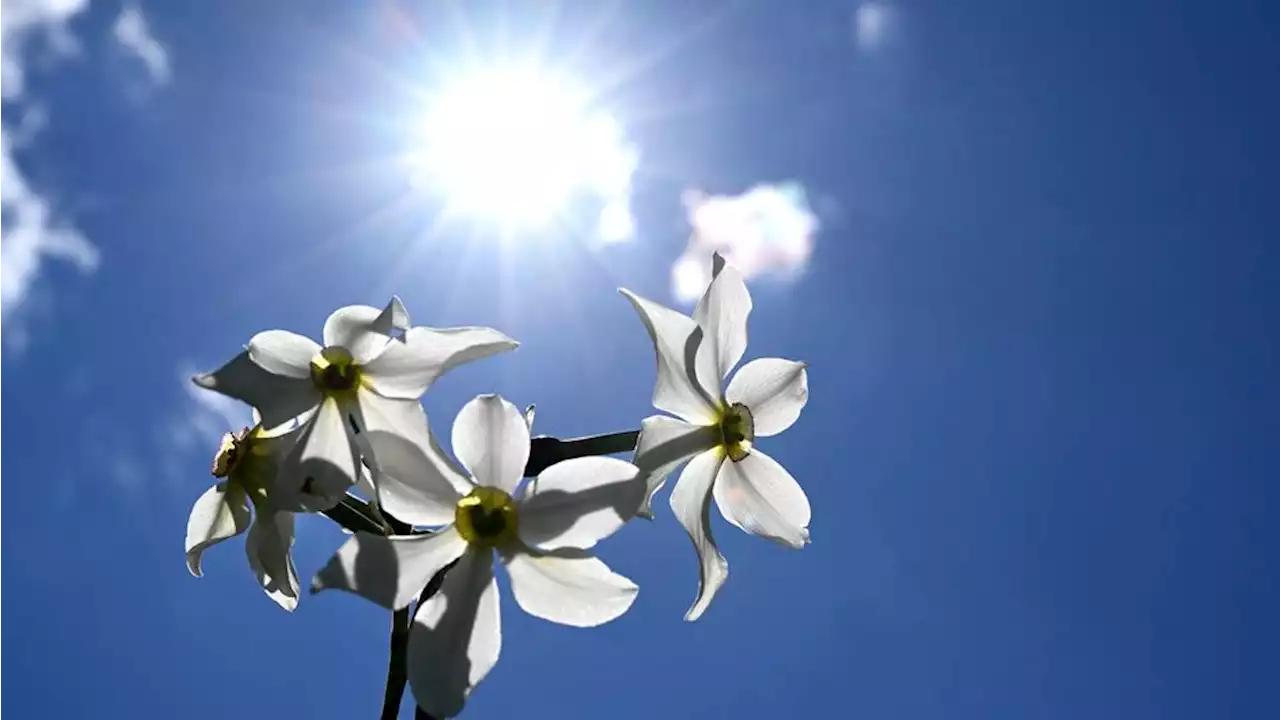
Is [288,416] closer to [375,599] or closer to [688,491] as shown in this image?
[375,599]

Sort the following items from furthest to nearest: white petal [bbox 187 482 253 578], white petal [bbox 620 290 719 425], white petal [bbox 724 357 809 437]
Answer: white petal [bbox 724 357 809 437]
white petal [bbox 620 290 719 425]
white petal [bbox 187 482 253 578]

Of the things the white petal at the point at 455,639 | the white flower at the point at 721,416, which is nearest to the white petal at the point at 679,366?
the white flower at the point at 721,416

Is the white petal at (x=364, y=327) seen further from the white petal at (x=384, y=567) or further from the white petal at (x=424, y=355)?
the white petal at (x=384, y=567)

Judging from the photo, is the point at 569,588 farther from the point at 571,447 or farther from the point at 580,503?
the point at 571,447

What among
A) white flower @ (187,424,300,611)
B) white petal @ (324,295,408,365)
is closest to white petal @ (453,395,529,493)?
white petal @ (324,295,408,365)

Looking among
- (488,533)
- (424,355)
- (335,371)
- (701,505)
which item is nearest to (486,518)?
(488,533)

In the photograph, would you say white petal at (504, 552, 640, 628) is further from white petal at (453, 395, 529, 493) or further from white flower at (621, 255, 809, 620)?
white flower at (621, 255, 809, 620)
